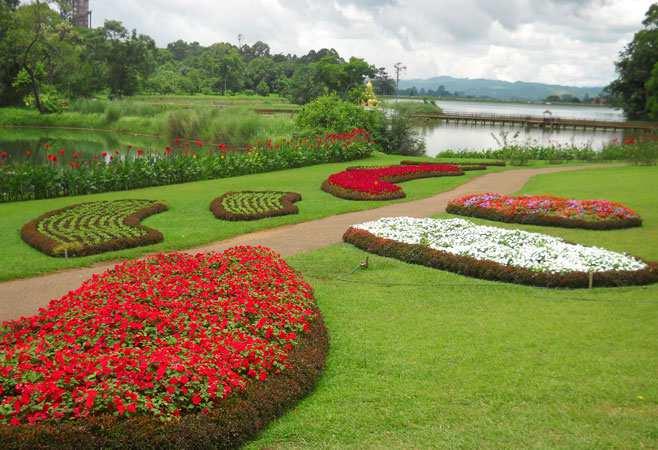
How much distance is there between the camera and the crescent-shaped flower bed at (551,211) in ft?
40.3

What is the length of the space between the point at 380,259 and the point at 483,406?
5015mm

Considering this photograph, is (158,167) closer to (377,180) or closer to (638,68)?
(377,180)

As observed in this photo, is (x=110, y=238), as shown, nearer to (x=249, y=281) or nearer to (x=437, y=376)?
(x=249, y=281)

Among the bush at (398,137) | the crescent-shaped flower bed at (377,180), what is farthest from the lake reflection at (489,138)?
the crescent-shaped flower bed at (377,180)

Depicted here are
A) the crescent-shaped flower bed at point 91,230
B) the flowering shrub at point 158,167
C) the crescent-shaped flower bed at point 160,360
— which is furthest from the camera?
the flowering shrub at point 158,167

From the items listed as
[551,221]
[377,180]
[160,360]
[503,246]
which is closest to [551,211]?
[551,221]

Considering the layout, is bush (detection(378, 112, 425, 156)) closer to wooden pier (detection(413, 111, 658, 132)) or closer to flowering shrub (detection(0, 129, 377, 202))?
flowering shrub (detection(0, 129, 377, 202))

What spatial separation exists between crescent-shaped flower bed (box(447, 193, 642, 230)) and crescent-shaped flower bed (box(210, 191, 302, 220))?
3.63 m

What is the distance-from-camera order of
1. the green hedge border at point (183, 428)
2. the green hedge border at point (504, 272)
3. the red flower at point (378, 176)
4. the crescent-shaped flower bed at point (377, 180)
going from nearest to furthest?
the green hedge border at point (183, 428) < the green hedge border at point (504, 272) < the crescent-shaped flower bed at point (377, 180) < the red flower at point (378, 176)

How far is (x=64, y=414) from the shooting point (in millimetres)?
4156

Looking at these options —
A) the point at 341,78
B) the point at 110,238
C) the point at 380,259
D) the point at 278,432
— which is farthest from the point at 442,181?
the point at 341,78

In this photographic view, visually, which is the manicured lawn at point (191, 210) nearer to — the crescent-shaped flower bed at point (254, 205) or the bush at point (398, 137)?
the crescent-shaped flower bed at point (254, 205)

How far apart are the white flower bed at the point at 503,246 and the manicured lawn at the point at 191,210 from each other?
268cm

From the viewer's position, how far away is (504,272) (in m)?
8.72
